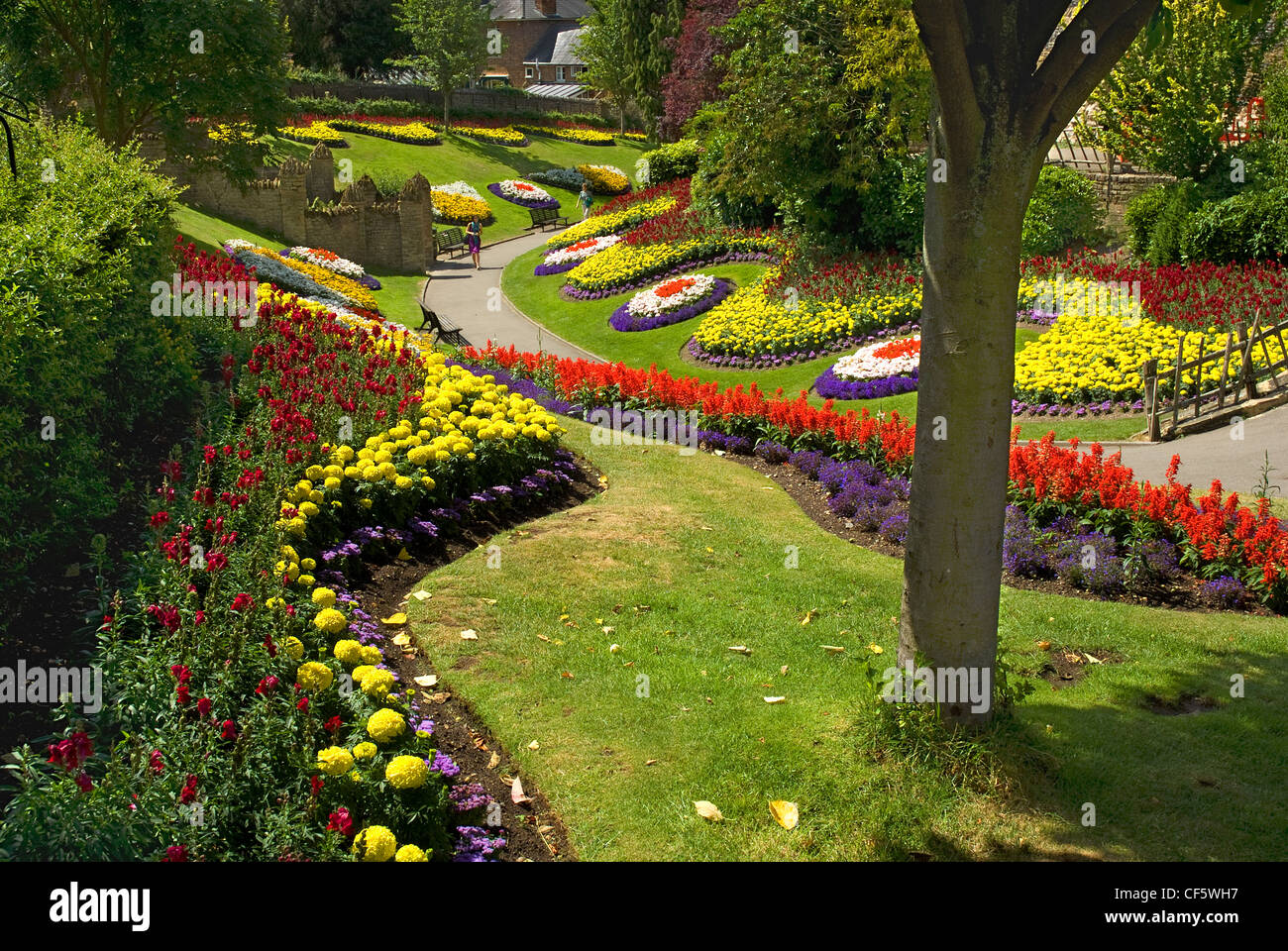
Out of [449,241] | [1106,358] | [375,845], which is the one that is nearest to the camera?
[375,845]

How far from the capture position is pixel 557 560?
27.3ft

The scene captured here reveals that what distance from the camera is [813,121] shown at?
22578 mm

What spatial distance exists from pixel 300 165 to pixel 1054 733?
3014 centimetres

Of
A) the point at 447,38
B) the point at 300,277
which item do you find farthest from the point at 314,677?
the point at 447,38

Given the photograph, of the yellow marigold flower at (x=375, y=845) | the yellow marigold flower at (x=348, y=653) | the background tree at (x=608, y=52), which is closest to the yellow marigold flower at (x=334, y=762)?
the yellow marigold flower at (x=375, y=845)

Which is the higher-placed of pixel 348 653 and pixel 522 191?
pixel 522 191

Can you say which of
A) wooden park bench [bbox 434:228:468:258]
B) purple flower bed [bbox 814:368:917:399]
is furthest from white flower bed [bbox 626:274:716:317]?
wooden park bench [bbox 434:228:468:258]

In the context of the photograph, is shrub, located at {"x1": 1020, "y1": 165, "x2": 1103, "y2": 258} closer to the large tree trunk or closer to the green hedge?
the green hedge

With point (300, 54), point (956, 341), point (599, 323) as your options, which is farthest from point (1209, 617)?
point (300, 54)

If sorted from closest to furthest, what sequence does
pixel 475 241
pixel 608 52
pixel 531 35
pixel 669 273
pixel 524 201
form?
pixel 669 273 < pixel 475 241 < pixel 524 201 < pixel 608 52 < pixel 531 35

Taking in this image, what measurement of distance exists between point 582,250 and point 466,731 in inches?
1084

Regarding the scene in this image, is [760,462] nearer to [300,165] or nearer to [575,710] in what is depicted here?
[575,710]

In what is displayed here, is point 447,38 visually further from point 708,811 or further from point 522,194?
point 708,811

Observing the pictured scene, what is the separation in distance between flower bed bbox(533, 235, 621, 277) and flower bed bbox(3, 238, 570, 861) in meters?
22.1
